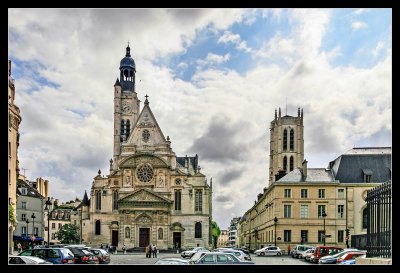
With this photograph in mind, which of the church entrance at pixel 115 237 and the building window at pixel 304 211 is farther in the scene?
the church entrance at pixel 115 237

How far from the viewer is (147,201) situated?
6328cm

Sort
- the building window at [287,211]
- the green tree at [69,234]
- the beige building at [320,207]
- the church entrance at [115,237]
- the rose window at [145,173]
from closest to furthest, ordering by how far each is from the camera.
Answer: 1. the beige building at [320,207]
2. the building window at [287,211]
3. the church entrance at [115,237]
4. the rose window at [145,173]
5. the green tree at [69,234]

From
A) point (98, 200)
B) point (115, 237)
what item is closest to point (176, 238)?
point (115, 237)

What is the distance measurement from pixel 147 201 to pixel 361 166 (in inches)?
1119

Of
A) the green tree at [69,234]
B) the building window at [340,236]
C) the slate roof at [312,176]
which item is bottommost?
the green tree at [69,234]

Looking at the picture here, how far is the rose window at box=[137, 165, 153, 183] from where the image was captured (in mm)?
64438

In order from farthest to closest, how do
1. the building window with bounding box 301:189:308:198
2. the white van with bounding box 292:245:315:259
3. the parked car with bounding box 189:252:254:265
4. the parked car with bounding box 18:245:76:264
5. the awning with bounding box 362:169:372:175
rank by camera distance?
the awning with bounding box 362:169:372:175 → the building window with bounding box 301:189:308:198 → the white van with bounding box 292:245:315:259 → the parked car with bounding box 18:245:76:264 → the parked car with bounding box 189:252:254:265

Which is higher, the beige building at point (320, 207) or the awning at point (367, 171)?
the awning at point (367, 171)

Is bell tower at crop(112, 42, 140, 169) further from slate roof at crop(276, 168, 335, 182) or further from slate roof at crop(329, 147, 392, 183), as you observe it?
slate roof at crop(329, 147, 392, 183)

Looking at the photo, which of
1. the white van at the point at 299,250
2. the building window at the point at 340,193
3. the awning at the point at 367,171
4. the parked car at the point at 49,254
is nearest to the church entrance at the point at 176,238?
the building window at the point at 340,193

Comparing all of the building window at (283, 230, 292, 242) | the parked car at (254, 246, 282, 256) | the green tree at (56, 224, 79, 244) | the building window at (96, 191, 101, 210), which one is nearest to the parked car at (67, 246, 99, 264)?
the parked car at (254, 246, 282, 256)

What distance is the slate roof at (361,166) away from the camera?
49.2 meters

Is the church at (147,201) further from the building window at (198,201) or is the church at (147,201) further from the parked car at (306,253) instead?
the parked car at (306,253)
